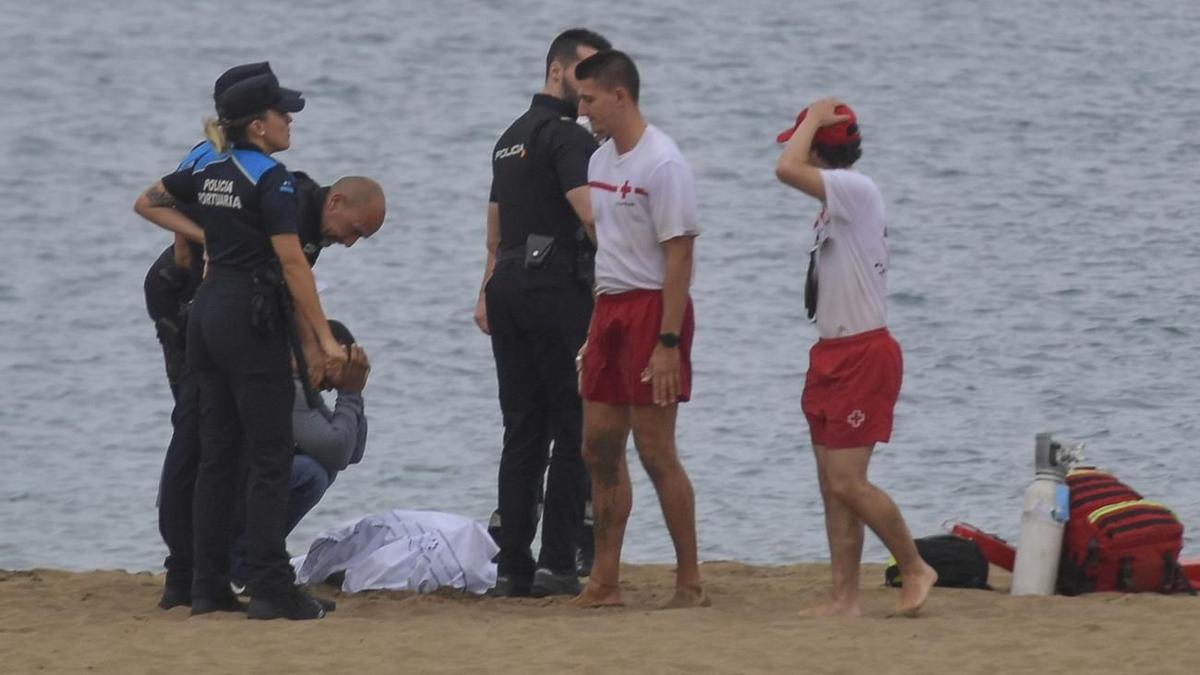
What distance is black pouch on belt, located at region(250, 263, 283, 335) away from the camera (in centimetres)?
738

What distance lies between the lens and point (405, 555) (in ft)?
27.9

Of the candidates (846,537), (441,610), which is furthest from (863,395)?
(441,610)

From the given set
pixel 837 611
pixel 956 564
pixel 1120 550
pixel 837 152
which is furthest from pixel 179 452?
pixel 1120 550

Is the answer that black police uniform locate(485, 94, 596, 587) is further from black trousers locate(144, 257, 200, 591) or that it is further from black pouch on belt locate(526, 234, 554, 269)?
black trousers locate(144, 257, 200, 591)

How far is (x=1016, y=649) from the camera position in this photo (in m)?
6.93

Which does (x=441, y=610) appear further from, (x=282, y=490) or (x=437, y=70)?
(x=437, y=70)

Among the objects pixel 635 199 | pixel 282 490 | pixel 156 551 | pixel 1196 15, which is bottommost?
pixel 156 551

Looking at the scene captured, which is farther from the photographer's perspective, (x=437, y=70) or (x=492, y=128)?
(x=437, y=70)

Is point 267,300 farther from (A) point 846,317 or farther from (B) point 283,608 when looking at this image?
(A) point 846,317

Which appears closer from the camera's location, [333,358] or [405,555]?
[333,358]

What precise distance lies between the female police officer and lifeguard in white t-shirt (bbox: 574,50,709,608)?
91 cm

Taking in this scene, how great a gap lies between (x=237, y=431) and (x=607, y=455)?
4.07 feet

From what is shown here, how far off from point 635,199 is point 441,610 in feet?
5.32

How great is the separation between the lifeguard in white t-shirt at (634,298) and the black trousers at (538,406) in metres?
0.33
